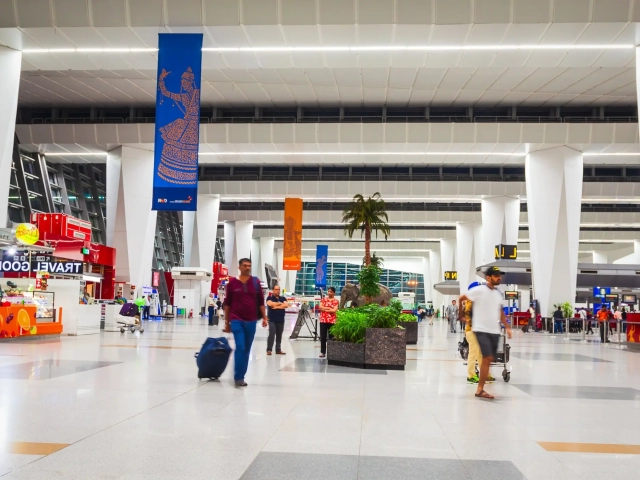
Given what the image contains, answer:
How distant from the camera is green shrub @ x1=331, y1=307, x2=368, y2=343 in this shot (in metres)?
13.0

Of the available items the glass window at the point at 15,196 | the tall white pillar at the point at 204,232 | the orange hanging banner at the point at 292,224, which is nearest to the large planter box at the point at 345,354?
the glass window at the point at 15,196

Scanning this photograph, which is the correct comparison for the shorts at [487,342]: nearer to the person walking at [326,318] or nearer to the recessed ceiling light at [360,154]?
the person walking at [326,318]

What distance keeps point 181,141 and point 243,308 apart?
8.87m

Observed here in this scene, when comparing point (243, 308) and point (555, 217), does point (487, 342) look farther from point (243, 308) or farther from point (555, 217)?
point (555, 217)

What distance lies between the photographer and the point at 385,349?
1277cm

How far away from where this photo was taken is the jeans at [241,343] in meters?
9.38

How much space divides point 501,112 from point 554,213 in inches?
202

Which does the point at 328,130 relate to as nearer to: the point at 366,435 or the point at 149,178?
the point at 149,178

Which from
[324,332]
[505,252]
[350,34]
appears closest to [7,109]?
[350,34]

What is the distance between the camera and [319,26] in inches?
680

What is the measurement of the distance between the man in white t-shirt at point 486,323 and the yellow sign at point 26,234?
16.7m

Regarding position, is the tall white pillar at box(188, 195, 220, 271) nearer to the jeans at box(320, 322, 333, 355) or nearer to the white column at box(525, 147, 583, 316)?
the white column at box(525, 147, 583, 316)

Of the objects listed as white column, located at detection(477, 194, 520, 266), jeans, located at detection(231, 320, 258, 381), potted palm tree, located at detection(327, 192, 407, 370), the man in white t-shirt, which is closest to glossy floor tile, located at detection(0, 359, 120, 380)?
jeans, located at detection(231, 320, 258, 381)

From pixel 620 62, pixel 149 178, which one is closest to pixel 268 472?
pixel 620 62
